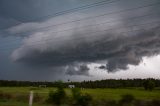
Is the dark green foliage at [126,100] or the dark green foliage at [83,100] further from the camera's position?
the dark green foliage at [126,100]

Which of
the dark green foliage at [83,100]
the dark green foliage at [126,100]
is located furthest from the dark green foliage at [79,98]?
the dark green foliage at [126,100]

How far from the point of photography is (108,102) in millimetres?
43406

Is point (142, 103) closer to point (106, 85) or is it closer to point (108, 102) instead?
point (108, 102)

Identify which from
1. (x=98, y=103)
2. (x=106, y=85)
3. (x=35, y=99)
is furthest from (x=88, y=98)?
(x=106, y=85)

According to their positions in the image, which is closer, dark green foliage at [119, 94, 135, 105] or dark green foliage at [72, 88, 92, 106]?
dark green foliage at [72, 88, 92, 106]

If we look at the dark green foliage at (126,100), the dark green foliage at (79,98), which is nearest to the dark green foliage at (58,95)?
the dark green foliage at (79,98)

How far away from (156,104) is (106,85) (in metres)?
157

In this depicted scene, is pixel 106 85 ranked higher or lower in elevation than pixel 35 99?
higher

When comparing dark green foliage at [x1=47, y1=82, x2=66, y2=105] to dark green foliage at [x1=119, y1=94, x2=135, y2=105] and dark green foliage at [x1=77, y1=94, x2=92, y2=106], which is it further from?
dark green foliage at [x1=119, y1=94, x2=135, y2=105]

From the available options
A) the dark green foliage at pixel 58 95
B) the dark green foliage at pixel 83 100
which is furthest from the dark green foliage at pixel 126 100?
the dark green foliage at pixel 58 95

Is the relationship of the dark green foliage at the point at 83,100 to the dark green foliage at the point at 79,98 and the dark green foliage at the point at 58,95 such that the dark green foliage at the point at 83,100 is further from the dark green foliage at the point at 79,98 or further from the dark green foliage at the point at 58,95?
the dark green foliage at the point at 58,95

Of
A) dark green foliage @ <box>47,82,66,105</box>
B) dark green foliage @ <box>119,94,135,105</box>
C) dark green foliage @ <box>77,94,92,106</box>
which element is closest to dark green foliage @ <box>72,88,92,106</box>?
dark green foliage @ <box>77,94,92,106</box>

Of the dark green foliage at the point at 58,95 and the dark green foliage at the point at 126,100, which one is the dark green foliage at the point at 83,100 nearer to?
the dark green foliage at the point at 58,95

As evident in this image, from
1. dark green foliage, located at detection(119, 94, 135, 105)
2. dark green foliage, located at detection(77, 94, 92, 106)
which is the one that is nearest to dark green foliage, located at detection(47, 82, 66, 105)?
dark green foliage, located at detection(77, 94, 92, 106)
